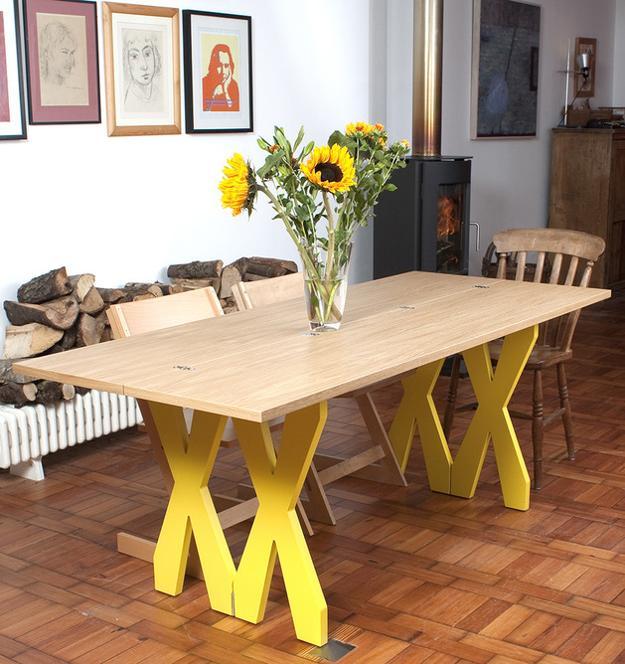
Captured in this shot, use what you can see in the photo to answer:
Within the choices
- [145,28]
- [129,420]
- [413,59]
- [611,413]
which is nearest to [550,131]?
[413,59]

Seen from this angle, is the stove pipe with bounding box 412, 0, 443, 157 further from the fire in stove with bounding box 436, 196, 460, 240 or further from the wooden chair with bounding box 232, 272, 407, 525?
the wooden chair with bounding box 232, 272, 407, 525

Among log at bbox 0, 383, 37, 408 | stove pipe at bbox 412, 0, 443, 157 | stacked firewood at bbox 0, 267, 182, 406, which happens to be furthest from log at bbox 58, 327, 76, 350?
stove pipe at bbox 412, 0, 443, 157

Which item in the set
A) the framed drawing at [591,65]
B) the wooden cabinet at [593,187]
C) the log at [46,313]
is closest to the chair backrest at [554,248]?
the log at [46,313]

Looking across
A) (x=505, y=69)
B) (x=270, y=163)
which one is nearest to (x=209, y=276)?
(x=270, y=163)

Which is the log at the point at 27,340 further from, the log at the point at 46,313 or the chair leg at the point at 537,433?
the chair leg at the point at 537,433

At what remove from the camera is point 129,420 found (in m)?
4.76

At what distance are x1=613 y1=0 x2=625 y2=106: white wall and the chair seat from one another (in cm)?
555

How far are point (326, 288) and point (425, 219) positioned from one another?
2.71m

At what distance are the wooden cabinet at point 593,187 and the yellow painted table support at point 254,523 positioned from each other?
5906 mm

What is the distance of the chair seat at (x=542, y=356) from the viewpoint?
4184mm

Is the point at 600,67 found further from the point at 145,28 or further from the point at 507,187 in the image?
the point at 145,28

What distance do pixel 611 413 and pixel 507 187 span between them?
10.2ft

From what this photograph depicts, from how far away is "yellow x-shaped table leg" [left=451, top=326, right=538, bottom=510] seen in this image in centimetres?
390

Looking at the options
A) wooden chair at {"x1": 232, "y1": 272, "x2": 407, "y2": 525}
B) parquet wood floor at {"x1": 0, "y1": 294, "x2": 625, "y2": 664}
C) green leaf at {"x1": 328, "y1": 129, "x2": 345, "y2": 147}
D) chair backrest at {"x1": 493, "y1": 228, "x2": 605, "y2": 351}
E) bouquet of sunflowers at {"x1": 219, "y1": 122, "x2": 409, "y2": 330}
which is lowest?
parquet wood floor at {"x1": 0, "y1": 294, "x2": 625, "y2": 664}
